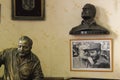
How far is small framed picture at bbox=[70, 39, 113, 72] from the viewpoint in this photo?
9.46ft

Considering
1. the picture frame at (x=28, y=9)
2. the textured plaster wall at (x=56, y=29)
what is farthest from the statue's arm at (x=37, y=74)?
the picture frame at (x=28, y=9)

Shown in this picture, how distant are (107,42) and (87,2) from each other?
462mm

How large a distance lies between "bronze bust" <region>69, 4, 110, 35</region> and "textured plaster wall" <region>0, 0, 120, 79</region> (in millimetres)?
69

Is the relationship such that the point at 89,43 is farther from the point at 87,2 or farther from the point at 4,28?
the point at 4,28

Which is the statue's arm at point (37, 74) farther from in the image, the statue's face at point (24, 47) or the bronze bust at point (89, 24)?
the bronze bust at point (89, 24)

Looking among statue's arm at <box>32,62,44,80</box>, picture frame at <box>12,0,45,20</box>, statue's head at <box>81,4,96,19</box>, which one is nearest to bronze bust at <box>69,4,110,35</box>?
statue's head at <box>81,4,96,19</box>

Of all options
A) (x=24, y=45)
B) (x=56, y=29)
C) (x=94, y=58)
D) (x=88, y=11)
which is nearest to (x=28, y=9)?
(x=56, y=29)

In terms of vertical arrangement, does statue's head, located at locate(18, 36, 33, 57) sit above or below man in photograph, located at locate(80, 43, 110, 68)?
above

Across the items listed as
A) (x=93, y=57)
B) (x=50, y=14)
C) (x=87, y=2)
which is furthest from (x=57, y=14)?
(x=93, y=57)

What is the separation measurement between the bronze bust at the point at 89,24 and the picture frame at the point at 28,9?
17.1 inches

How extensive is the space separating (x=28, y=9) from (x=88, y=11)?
25.5 inches

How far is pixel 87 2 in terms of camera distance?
294 cm

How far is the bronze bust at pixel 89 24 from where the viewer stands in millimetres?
2844

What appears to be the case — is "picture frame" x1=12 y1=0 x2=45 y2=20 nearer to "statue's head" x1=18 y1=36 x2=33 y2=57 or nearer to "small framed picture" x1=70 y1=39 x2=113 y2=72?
"small framed picture" x1=70 y1=39 x2=113 y2=72
